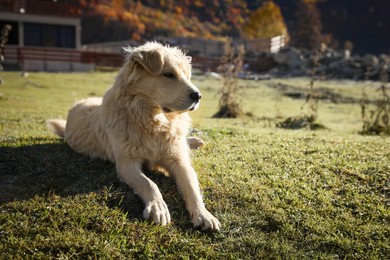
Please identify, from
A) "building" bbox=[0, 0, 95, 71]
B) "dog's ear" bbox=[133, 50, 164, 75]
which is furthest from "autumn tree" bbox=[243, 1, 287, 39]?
"dog's ear" bbox=[133, 50, 164, 75]

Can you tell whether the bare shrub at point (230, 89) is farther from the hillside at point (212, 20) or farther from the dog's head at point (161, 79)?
the hillside at point (212, 20)

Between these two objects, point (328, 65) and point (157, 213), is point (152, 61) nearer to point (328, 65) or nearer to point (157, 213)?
point (157, 213)

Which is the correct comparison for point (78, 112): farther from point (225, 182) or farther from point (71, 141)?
point (225, 182)

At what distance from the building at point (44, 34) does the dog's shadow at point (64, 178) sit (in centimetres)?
2966

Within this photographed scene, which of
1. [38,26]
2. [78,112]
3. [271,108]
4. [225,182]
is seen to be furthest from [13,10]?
[225,182]

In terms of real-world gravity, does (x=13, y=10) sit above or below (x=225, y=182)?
above

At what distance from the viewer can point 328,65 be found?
39.0 m

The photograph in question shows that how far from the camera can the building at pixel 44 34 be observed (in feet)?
115

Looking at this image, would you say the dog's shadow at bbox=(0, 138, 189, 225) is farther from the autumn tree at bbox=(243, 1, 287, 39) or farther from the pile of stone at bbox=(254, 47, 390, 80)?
the autumn tree at bbox=(243, 1, 287, 39)

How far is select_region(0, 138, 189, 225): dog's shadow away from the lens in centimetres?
484

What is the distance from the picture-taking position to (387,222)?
4.85 m

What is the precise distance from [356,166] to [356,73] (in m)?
32.6

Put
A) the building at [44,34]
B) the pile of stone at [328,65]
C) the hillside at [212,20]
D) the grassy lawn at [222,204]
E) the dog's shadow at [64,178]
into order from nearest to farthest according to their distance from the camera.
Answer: the grassy lawn at [222,204] → the dog's shadow at [64,178] → the building at [44,34] → the pile of stone at [328,65] → the hillside at [212,20]

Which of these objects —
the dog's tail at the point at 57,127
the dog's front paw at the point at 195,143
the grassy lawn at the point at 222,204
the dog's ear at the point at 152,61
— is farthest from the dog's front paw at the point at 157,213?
the dog's tail at the point at 57,127
